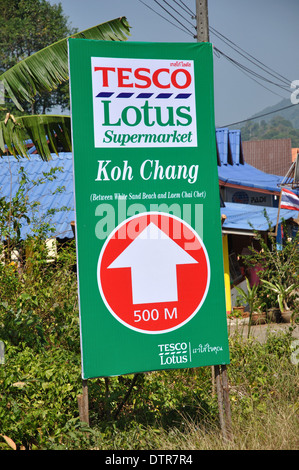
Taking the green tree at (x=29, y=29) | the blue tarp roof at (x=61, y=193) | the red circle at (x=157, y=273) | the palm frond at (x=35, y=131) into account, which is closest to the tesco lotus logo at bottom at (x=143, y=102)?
the red circle at (x=157, y=273)

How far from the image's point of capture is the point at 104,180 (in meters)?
4.88

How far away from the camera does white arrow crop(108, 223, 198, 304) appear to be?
492 cm

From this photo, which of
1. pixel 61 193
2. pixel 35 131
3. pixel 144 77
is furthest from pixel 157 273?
pixel 61 193

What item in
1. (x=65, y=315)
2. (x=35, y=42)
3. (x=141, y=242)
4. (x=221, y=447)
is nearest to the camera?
(x=221, y=447)

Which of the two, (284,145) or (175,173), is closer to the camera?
(175,173)

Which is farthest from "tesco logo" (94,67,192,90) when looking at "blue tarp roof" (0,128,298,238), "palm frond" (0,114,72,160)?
"blue tarp roof" (0,128,298,238)

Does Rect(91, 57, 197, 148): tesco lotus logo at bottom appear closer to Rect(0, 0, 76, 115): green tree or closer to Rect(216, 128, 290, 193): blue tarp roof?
Rect(216, 128, 290, 193): blue tarp roof

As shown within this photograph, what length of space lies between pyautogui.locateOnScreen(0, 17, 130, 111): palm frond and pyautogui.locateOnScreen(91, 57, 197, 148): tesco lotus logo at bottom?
3024 millimetres

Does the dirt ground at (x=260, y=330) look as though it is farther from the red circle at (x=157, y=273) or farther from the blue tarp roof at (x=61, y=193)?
the blue tarp roof at (x=61, y=193)

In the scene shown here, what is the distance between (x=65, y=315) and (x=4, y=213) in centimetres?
167

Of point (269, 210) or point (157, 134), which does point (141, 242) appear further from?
point (269, 210)

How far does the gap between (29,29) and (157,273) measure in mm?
32936

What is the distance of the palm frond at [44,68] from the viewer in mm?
7711
